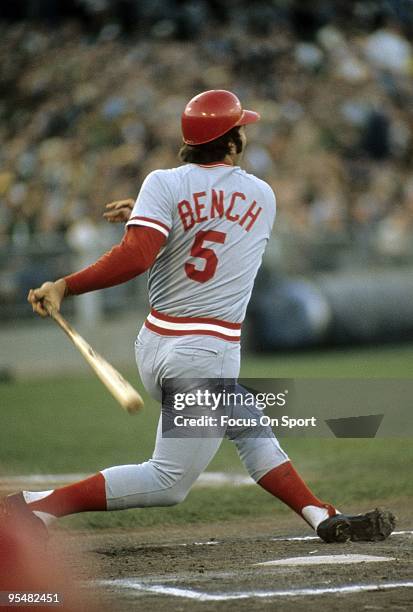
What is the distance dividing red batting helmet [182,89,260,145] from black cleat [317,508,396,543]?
1.70 metres

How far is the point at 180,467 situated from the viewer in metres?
4.80

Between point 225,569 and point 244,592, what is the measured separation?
1.65 ft

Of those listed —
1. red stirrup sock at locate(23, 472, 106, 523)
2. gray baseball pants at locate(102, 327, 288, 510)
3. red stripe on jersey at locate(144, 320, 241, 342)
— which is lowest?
red stirrup sock at locate(23, 472, 106, 523)

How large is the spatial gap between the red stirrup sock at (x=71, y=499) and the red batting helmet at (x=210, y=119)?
1.40 m

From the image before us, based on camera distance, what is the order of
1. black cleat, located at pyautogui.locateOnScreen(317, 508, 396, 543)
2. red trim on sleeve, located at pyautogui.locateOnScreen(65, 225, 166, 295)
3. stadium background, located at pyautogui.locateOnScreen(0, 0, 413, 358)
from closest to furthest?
red trim on sleeve, located at pyautogui.locateOnScreen(65, 225, 166, 295) < black cleat, located at pyautogui.locateOnScreen(317, 508, 396, 543) < stadium background, located at pyautogui.locateOnScreen(0, 0, 413, 358)

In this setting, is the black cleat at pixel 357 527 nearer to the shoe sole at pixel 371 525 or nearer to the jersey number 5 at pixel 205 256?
the shoe sole at pixel 371 525

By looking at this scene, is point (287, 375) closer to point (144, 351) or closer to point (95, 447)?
point (95, 447)

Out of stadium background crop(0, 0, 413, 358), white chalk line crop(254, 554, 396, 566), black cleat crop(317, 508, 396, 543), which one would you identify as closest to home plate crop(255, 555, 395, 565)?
white chalk line crop(254, 554, 396, 566)

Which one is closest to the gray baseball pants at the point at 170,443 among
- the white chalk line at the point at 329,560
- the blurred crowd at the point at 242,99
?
the white chalk line at the point at 329,560

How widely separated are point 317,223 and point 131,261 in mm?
13427

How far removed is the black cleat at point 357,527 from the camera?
523 cm

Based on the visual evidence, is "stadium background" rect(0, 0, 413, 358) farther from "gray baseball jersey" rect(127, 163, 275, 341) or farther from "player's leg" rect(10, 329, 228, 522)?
"gray baseball jersey" rect(127, 163, 275, 341)

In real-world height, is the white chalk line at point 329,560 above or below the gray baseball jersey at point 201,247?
below

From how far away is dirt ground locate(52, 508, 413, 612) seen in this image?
418 centimetres
